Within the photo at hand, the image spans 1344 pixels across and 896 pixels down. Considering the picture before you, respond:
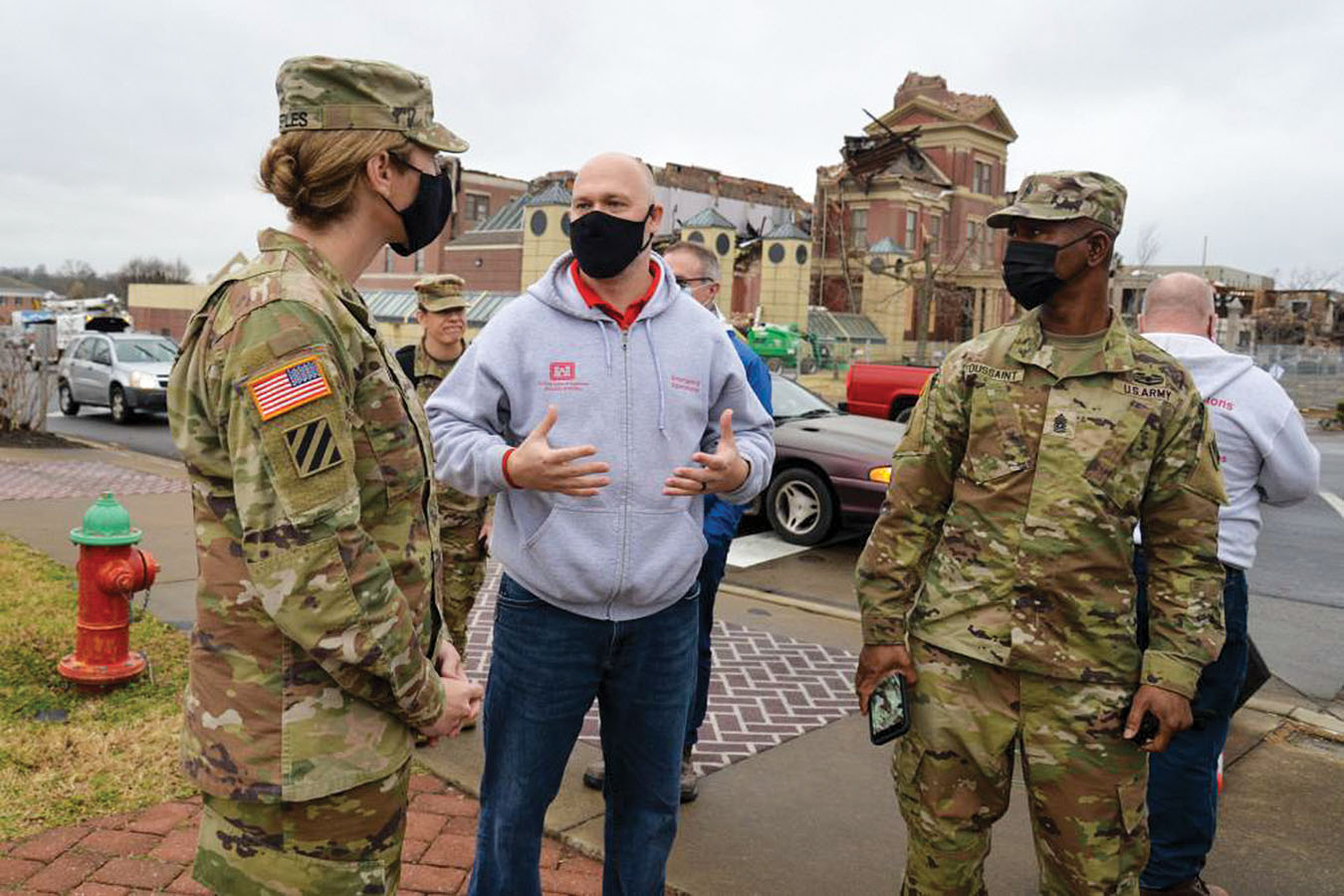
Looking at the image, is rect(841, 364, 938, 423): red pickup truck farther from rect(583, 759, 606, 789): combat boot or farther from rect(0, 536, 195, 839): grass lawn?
rect(583, 759, 606, 789): combat boot

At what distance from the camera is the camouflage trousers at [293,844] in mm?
1860

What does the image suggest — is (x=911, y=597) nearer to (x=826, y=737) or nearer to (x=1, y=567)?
(x=826, y=737)

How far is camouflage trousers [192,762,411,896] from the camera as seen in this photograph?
6.10ft

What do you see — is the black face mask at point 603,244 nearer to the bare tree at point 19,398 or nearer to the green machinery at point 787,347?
the bare tree at point 19,398

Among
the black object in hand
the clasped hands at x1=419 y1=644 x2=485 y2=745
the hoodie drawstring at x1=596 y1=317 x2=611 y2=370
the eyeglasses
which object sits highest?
the eyeglasses

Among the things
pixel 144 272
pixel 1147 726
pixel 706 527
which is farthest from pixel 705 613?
pixel 144 272

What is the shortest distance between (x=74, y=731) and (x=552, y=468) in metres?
3.08

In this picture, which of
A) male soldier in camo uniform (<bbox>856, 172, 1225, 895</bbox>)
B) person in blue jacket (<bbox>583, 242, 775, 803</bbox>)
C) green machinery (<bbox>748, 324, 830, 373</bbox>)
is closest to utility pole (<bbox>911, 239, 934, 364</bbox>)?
green machinery (<bbox>748, 324, 830, 373</bbox>)

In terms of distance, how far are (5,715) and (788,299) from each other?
3118 centimetres

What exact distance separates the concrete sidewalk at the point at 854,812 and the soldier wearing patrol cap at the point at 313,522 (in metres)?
1.89

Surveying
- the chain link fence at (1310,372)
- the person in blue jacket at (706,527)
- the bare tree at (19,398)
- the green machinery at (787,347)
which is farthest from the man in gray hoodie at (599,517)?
the chain link fence at (1310,372)

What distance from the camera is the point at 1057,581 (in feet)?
8.25

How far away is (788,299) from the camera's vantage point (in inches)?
1353

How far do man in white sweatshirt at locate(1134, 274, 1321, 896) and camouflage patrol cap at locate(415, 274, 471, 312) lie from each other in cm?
311
